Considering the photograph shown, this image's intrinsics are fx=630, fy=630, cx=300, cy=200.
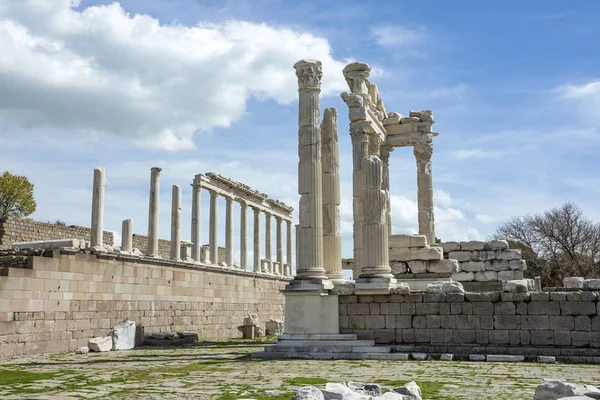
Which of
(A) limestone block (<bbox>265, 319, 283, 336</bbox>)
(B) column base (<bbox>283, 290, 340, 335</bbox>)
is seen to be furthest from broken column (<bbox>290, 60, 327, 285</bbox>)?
→ (A) limestone block (<bbox>265, 319, 283, 336</bbox>)

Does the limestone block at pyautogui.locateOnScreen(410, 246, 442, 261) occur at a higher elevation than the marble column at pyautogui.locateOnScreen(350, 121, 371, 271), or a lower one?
lower

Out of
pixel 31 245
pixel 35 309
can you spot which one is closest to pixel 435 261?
pixel 35 309

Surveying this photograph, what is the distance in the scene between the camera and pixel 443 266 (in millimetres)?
20578

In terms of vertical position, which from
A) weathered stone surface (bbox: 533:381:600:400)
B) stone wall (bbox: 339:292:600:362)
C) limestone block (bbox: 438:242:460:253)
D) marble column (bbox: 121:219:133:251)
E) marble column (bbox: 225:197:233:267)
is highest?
marble column (bbox: 225:197:233:267)

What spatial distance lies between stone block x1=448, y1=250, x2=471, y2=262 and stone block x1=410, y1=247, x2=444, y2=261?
5.08 feet

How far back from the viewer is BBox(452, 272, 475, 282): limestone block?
71.9 feet

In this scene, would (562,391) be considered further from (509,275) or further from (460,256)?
(460,256)

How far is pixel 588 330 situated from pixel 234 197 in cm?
2260

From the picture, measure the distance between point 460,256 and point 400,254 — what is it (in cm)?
272

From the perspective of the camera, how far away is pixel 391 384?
9531 mm

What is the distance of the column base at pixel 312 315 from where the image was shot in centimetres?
1642

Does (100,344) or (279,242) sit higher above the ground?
(279,242)

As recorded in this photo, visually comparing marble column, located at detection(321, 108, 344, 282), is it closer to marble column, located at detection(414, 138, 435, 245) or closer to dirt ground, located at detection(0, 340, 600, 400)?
dirt ground, located at detection(0, 340, 600, 400)

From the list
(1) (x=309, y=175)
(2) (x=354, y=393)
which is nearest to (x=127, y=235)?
(1) (x=309, y=175)
